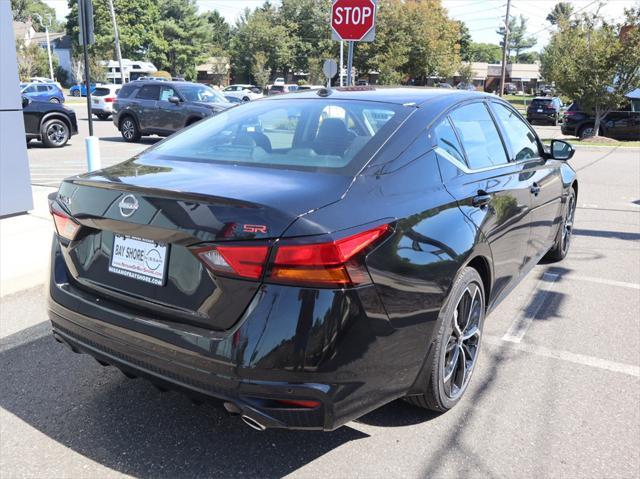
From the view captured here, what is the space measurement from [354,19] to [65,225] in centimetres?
646

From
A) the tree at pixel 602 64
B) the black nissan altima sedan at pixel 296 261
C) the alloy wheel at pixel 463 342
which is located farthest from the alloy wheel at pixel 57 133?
the tree at pixel 602 64

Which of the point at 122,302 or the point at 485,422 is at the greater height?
the point at 122,302

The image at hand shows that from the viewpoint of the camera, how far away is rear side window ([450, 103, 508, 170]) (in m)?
3.44

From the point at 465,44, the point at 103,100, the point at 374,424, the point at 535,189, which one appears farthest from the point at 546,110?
the point at 465,44

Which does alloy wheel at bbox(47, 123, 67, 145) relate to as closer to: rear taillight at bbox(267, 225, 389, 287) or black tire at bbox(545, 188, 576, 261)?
black tire at bbox(545, 188, 576, 261)

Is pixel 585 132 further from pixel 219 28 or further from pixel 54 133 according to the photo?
pixel 219 28

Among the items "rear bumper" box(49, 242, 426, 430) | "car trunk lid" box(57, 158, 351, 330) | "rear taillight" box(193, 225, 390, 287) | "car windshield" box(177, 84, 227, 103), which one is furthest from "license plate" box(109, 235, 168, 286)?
"car windshield" box(177, 84, 227, 103)

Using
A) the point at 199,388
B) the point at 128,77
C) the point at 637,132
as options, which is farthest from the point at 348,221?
the point at 128,77

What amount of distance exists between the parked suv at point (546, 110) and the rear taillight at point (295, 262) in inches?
1231

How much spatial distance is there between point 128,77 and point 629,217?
185 ft

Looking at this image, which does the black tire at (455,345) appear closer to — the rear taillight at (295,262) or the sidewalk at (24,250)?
the rear taillight at (295,262)

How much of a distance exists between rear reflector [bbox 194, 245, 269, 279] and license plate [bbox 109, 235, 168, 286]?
0.85 ft

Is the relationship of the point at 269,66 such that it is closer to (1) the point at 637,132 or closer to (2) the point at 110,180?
(1) the point at 637,132

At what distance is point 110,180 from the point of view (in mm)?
2715
